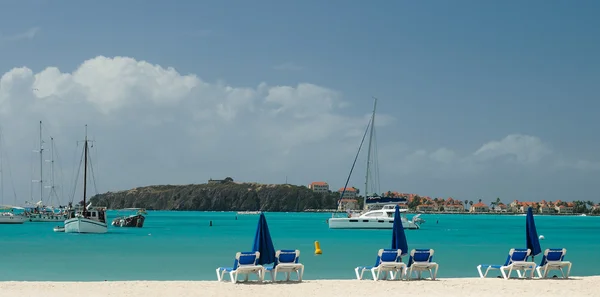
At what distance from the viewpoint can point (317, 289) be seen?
63.0 feet

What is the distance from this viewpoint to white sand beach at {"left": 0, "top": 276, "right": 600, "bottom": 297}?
18.4m

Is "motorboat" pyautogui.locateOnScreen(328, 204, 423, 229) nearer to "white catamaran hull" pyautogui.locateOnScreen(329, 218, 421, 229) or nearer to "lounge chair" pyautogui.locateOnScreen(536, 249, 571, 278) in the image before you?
"white catamaran hull" pyautogui.locateOnScreen(329, 218, 421, 229)

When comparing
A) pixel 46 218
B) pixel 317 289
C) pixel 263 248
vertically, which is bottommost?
pixel 317 289

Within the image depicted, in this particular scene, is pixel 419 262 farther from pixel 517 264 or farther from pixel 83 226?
pixel 83 226

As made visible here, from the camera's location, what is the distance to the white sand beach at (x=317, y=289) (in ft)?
60.3

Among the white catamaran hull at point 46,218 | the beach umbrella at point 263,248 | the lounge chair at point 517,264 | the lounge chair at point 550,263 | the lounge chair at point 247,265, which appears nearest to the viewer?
the lounge chair at point 247,265

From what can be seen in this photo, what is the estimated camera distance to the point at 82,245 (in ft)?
163

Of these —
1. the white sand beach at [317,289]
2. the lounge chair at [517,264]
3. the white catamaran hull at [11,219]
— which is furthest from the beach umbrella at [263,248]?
the white catamaran hull at [11,219]

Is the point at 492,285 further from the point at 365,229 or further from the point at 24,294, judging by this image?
the point at 365,229

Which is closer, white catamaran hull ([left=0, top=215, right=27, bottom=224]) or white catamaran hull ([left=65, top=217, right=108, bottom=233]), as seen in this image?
white catamaran hull ([left=65, top=217, right=108, bottom=233])

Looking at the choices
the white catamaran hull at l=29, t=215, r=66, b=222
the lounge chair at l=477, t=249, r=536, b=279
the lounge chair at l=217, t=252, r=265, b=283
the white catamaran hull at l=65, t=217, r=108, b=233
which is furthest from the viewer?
the white catamaran hull at l=29, t=215, r=66, b=222

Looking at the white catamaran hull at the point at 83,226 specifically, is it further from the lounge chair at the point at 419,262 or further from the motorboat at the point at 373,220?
the lounge chair at the point at 419,262

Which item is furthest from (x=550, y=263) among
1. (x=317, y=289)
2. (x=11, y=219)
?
(x=11, y=219)

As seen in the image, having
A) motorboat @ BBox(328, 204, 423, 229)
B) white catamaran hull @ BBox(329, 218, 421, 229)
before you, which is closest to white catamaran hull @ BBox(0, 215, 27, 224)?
white catamaran hull @ BBox(329, 218, 421, 229)
